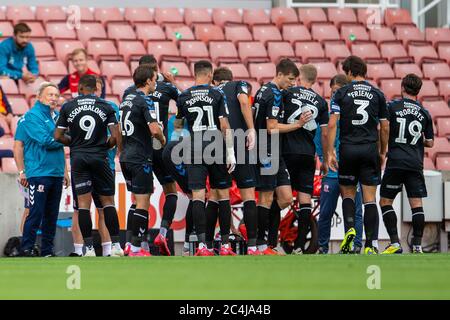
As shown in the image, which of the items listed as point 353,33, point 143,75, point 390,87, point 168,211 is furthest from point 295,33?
point 143,75

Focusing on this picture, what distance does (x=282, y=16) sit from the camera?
20.8 meters

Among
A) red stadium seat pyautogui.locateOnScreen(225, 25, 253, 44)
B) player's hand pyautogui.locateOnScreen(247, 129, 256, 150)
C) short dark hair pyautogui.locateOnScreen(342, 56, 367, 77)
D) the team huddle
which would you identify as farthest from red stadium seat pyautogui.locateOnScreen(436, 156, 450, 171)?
player's hand pyautogui.locateOnScreen(247, 129, 256, 150)

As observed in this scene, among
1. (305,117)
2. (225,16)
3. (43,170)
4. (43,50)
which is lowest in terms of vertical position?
(43,170)

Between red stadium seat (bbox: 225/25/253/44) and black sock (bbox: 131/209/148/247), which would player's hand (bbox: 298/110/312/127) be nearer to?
black sock (bbox: 131/209/148/247)

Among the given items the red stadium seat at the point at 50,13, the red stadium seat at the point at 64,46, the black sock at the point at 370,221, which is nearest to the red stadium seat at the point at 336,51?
the red stadium seat at the point at 64,46

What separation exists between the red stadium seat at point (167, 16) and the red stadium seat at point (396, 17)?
4018mm

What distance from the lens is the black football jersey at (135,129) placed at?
12.1 metres

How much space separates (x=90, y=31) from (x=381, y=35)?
17.8 ft

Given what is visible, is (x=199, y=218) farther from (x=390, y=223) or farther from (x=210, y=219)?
(x=390, y=223)

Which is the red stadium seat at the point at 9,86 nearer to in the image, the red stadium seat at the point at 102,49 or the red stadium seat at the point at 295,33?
the red stadium seat at the point at 102,49

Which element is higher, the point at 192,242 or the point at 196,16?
the point at 196,16

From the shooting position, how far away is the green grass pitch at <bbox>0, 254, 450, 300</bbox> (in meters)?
8.98
